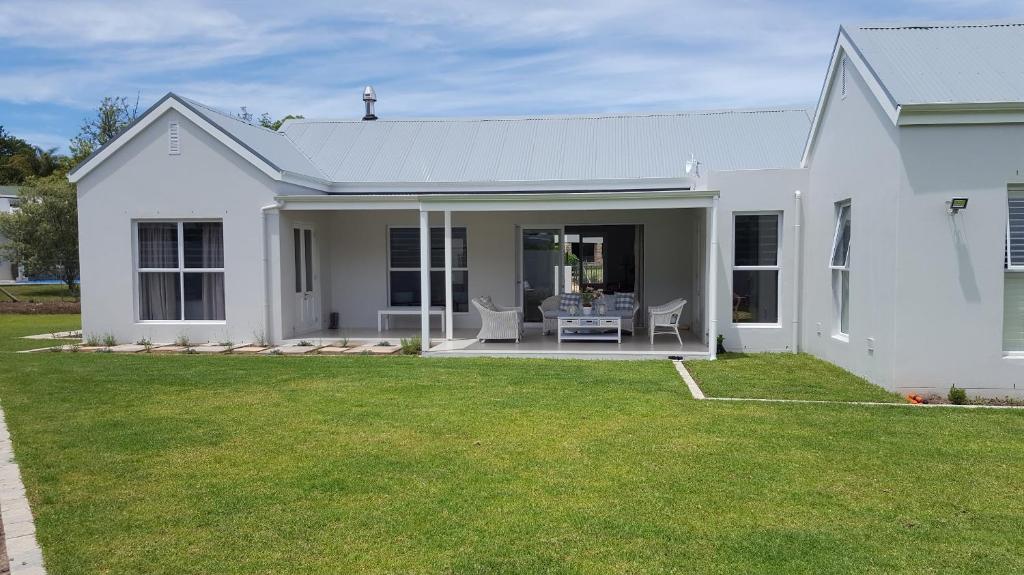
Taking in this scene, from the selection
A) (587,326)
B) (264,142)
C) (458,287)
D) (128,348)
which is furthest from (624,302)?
(128,348)

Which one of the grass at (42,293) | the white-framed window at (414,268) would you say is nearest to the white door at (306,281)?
the white-framed window at (414,268)

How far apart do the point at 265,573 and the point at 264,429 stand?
341 centimetres

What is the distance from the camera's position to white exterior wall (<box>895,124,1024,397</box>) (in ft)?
29.0

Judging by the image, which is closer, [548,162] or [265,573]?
[265,573]

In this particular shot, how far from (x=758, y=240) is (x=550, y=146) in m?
6.38

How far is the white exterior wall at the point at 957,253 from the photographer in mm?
8828

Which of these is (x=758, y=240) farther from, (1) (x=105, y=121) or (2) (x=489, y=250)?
(1) (x=105, y=121)

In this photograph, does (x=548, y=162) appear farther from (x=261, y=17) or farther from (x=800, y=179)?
(x=261, y=17)

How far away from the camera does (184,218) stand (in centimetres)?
1409

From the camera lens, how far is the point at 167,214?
46.2ft

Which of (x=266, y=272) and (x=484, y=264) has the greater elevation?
(x=484, y=264)

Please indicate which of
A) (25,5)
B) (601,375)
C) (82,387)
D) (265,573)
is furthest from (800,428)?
(25,5)

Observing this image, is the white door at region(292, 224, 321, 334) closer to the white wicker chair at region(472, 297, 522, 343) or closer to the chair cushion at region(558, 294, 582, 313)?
the white wicker chair at region(472, 297, 522, 343)

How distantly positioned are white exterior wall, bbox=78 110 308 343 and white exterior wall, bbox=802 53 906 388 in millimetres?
9791
